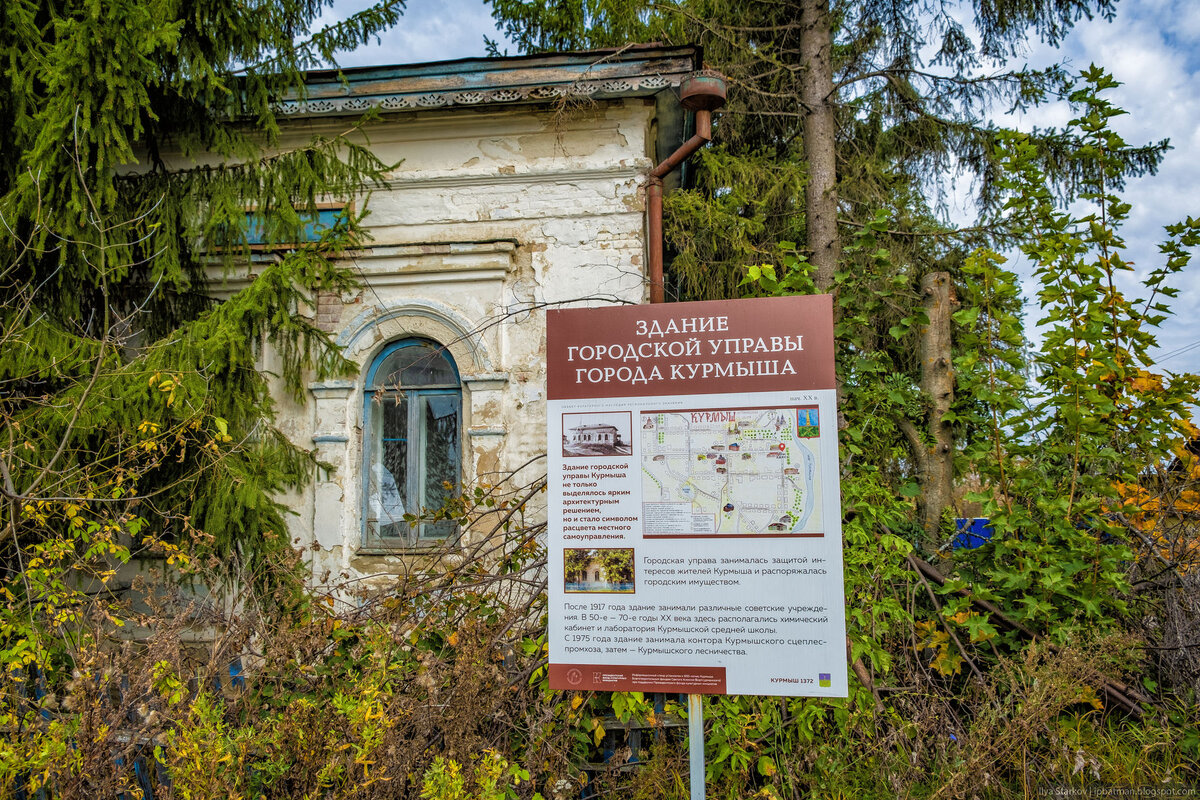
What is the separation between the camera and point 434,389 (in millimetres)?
6559

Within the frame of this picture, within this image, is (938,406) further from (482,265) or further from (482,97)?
(482,97)

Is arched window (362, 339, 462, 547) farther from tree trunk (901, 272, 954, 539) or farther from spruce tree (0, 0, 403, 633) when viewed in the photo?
tree trunk (901, 272, 954, 539)

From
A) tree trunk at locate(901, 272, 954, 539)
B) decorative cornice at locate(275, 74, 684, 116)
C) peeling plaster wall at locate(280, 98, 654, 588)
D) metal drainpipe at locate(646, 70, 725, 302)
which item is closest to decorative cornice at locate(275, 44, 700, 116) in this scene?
decorative cornice at locate(275, 74, 684, 116)

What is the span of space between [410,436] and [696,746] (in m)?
4.38

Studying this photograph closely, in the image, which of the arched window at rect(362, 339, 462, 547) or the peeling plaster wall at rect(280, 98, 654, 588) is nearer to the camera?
the peeling plaster wall at rect(280, 98, 654, 588)

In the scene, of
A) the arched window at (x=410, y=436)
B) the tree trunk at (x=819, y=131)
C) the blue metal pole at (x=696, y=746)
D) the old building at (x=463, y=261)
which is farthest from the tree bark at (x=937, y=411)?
the arched window at (x=410, y=436)

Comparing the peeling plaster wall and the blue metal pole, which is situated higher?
the peeling plaster wall

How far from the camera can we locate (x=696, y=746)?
2764 mm

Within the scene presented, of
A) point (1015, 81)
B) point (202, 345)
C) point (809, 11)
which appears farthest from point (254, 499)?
point (1015, 81)

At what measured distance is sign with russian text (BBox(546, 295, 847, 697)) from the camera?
8.87 feet

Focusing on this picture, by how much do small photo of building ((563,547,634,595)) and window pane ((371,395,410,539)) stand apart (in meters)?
3.95

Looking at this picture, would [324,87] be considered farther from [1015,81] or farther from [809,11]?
[1015,81]

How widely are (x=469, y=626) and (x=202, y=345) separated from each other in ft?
9.19

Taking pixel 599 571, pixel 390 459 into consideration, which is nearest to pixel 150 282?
pixel 390 459
